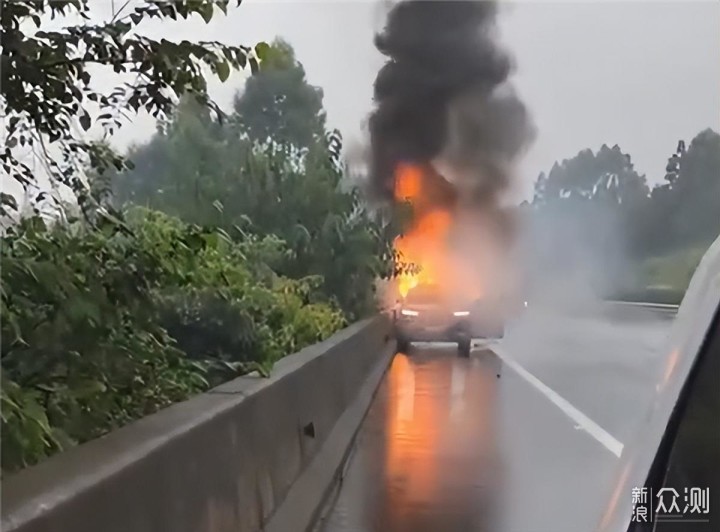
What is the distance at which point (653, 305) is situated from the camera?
652cm

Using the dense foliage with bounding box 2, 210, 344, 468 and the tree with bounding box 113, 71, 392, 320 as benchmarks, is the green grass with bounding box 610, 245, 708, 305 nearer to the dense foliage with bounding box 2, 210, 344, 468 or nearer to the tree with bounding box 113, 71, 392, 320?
the dense foliage with bounding box 2, 210, 344, 468

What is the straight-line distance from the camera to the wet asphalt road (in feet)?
23.6

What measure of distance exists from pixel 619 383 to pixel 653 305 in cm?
1055

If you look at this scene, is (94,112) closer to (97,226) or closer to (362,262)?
(97,226)

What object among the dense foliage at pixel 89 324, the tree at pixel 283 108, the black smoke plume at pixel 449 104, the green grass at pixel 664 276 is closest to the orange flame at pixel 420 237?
the black smoke plume at pixel 449 104

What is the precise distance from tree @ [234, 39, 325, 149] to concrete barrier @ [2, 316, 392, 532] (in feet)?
5.90

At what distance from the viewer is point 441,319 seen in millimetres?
21000

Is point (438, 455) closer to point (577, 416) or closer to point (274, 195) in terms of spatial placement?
point (274, 195)

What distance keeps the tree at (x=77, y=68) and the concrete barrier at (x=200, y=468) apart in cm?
104

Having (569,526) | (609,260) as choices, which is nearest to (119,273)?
(569,526)
